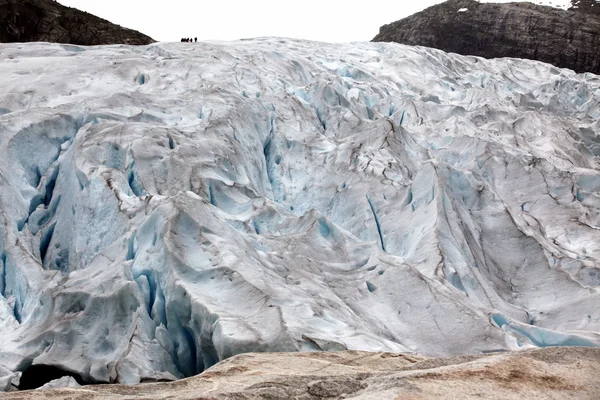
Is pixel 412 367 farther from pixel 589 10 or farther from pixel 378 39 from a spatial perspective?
pixel 589 10

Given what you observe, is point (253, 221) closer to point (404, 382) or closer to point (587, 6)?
point (404, 382)

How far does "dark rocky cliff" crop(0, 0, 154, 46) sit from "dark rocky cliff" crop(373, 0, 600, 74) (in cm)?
1359

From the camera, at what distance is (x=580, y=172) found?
40.9ft

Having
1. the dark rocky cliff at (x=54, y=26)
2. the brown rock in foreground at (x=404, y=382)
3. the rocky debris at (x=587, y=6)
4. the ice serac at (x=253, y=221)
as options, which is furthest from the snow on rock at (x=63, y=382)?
the rocky debris at (x=587, y=6)

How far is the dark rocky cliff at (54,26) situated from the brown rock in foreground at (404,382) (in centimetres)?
1635

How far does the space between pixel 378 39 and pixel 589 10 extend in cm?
929

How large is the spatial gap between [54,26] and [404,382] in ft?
60.6

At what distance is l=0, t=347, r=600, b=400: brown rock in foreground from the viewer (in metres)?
2.84

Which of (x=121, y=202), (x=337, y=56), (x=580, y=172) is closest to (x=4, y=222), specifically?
(x=121, y=202)

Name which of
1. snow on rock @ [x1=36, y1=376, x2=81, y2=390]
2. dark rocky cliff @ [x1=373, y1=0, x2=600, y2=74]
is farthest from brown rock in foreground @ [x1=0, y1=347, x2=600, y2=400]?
dark rocky cliff @ [x1=373, y1=0, x2=600, y2=74]

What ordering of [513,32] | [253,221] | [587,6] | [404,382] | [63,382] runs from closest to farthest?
1. [404,382]
2. [63,382]
3. [253,221]
4. [513,32]
5. [587,6]

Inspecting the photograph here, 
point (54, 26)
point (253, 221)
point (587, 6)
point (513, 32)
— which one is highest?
point (587, 6)

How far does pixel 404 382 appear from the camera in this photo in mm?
2906

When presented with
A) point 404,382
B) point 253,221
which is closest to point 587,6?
point 253,221
